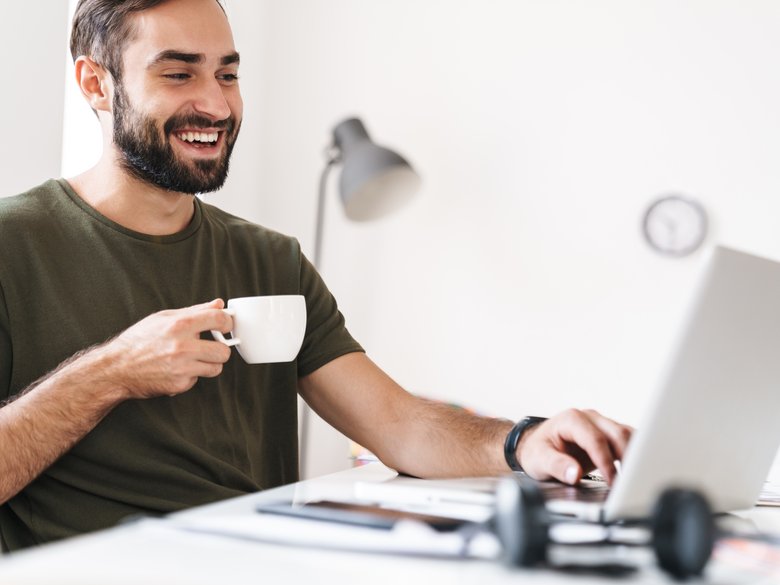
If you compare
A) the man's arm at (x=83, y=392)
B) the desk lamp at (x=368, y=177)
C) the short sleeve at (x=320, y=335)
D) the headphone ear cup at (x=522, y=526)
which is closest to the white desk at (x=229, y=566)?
the headphone ear cup at (x=522, y=526)

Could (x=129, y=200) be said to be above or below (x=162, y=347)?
above

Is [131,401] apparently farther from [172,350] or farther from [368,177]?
[368,177]

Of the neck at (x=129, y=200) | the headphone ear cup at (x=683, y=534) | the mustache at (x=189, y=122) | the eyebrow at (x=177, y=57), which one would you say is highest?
the eyebrow at (x=177, y=57)

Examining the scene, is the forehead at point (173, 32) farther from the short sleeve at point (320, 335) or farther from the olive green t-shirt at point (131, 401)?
the short sleeve at point (320, 335)

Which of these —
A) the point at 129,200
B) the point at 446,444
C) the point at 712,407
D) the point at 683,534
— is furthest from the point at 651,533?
the point at 129,200

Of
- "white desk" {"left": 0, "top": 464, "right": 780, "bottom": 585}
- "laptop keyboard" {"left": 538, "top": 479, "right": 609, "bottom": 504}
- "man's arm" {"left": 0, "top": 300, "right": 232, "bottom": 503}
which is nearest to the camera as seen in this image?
"white desk" {"left": 0, "top": 464, "right": 780, "bottom": 585}

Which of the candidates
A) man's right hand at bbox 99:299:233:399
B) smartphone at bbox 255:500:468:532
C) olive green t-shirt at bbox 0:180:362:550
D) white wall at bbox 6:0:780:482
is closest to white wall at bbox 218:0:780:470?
white wall at bbox 6:0:780:482

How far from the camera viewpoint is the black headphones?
1.90 ft

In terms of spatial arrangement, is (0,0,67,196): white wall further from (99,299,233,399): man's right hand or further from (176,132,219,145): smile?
(99,299,233,399): man's right hand

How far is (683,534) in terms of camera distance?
1.93 ft

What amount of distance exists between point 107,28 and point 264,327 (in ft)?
2.58

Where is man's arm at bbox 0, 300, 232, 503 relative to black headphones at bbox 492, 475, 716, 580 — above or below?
below

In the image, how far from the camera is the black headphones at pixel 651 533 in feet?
1.90

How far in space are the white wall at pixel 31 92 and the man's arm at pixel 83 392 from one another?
940 millimetres
